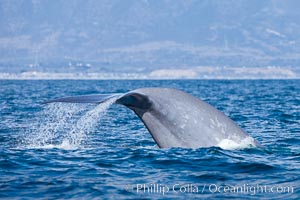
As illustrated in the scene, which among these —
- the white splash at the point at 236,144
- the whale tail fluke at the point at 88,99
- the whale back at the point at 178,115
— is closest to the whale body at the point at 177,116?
the whale back at the point at 178,115

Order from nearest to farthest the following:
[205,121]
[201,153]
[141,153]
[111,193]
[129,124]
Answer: [111,193]
[205,121]
[201,153]
[141,153]
[129,124]

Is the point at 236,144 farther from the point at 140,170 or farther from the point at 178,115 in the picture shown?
the point at 140,170

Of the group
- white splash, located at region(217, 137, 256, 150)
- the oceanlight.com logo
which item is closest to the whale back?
white splash, located at region(217, 137, 256, 150)

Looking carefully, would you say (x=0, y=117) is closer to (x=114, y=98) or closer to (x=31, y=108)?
(x=31, y=108)

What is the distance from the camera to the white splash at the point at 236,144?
10.7 meters

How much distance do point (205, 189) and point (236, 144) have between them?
138 centimetres

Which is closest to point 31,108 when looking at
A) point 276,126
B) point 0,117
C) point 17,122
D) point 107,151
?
point 0,117

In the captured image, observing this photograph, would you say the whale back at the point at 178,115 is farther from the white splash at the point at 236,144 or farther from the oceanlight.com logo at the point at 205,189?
the oceanlight.com logo at the point at 205,189

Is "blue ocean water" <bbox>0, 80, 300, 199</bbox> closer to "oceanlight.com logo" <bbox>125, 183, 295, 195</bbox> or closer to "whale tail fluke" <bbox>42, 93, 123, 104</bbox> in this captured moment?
"oceanlight.com logo" <bbox>125, 183, 295, 195</bbox>

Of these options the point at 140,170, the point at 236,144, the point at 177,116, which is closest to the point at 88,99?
the point at 177,116

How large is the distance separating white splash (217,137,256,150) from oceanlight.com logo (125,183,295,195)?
962 mm

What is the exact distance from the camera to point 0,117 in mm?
22906

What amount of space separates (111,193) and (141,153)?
3.08m

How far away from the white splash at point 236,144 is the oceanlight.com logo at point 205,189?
96 centimetres
